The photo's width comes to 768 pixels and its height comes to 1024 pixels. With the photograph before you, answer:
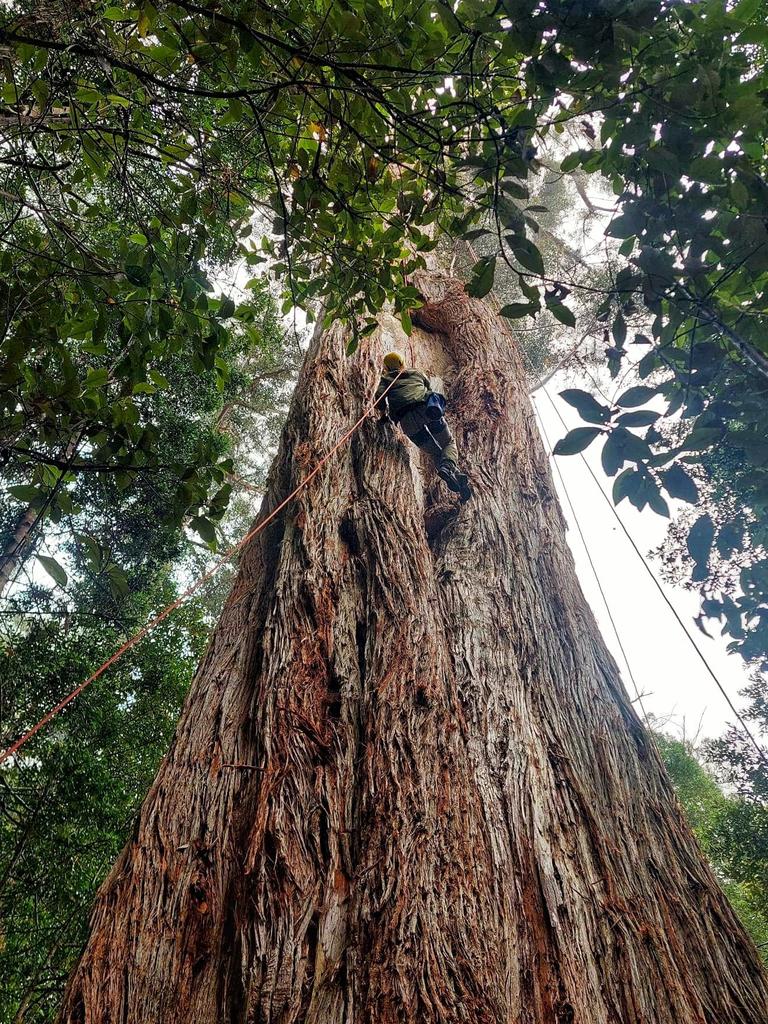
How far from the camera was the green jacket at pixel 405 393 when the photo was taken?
3.61m

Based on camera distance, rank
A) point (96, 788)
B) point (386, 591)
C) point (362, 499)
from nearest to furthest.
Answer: point (386, 591), point (362, 499), point (96, 788)

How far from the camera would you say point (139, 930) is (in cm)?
164

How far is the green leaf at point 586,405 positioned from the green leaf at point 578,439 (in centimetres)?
2

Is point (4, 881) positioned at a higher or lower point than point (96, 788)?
lower

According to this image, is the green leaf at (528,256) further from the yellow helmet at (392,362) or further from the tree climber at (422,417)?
the yellow helmet at (392,362)

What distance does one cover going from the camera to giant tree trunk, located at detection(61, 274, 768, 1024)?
1502mm

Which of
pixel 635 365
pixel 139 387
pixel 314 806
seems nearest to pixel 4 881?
pixel 314 806

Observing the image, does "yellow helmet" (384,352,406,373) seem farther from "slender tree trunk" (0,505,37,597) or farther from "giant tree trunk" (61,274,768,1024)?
"slender tree trunk" (0,505,37,597)

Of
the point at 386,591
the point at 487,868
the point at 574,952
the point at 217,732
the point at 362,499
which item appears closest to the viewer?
the point at 574,952

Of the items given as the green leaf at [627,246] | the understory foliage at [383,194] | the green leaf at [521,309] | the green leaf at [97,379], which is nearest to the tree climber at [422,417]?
the understory foliage at [383,194]

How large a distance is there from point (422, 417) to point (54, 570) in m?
2.37

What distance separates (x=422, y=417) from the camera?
11.9 ft

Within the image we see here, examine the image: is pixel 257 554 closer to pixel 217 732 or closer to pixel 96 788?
pixel 217 732

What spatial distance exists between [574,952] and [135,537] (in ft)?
15.3
